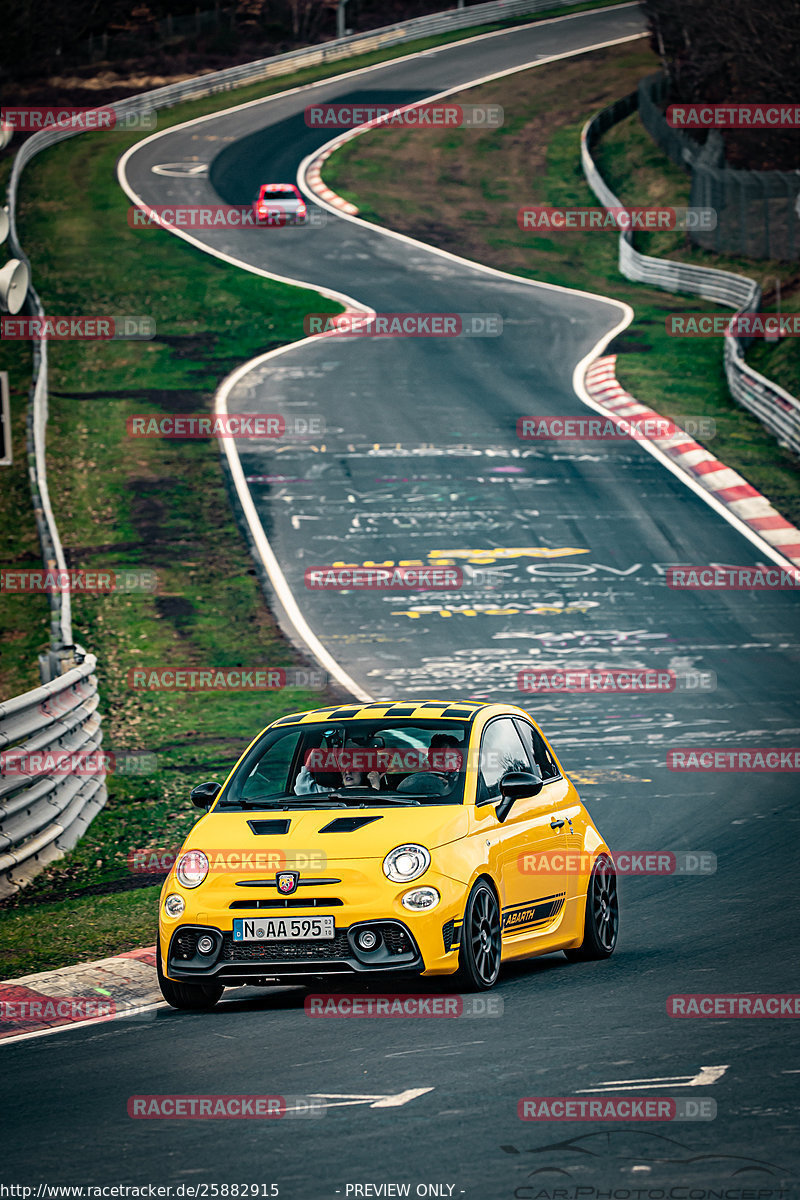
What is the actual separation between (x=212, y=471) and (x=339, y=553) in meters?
5.08

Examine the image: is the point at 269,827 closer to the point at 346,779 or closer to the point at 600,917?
the point at 346,779

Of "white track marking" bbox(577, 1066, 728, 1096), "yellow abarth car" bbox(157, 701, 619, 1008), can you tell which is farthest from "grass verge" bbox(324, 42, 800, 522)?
"white track marking" bbox(577, 1066, 728, 1096)

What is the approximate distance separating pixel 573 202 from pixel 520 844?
163 feet

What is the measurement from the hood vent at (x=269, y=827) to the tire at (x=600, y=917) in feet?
A: 6.65

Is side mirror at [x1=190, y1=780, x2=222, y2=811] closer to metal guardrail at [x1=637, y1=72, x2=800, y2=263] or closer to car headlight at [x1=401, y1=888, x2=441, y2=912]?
car headlight at [x1=401, y1=888, x2=441, y2=912]

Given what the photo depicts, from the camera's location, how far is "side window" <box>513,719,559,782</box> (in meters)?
10.6

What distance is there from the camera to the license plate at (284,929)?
28.7 feet

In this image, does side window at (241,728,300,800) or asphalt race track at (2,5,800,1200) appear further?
side window at (241,728,300,800)

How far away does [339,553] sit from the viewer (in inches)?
1053

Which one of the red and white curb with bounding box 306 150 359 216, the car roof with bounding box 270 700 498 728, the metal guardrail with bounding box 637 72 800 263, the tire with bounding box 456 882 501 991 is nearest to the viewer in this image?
the tire with bounding box 456 882 501 991

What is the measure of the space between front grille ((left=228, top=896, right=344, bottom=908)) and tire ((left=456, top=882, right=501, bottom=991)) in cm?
68

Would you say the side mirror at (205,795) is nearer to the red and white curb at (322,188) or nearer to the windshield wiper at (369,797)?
the windshield wiper at (369,797)

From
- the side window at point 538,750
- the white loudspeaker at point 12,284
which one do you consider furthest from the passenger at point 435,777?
the white loudspeaker at point 12,284

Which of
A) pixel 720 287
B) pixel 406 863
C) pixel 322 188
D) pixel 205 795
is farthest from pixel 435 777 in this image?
pixel 322 188
